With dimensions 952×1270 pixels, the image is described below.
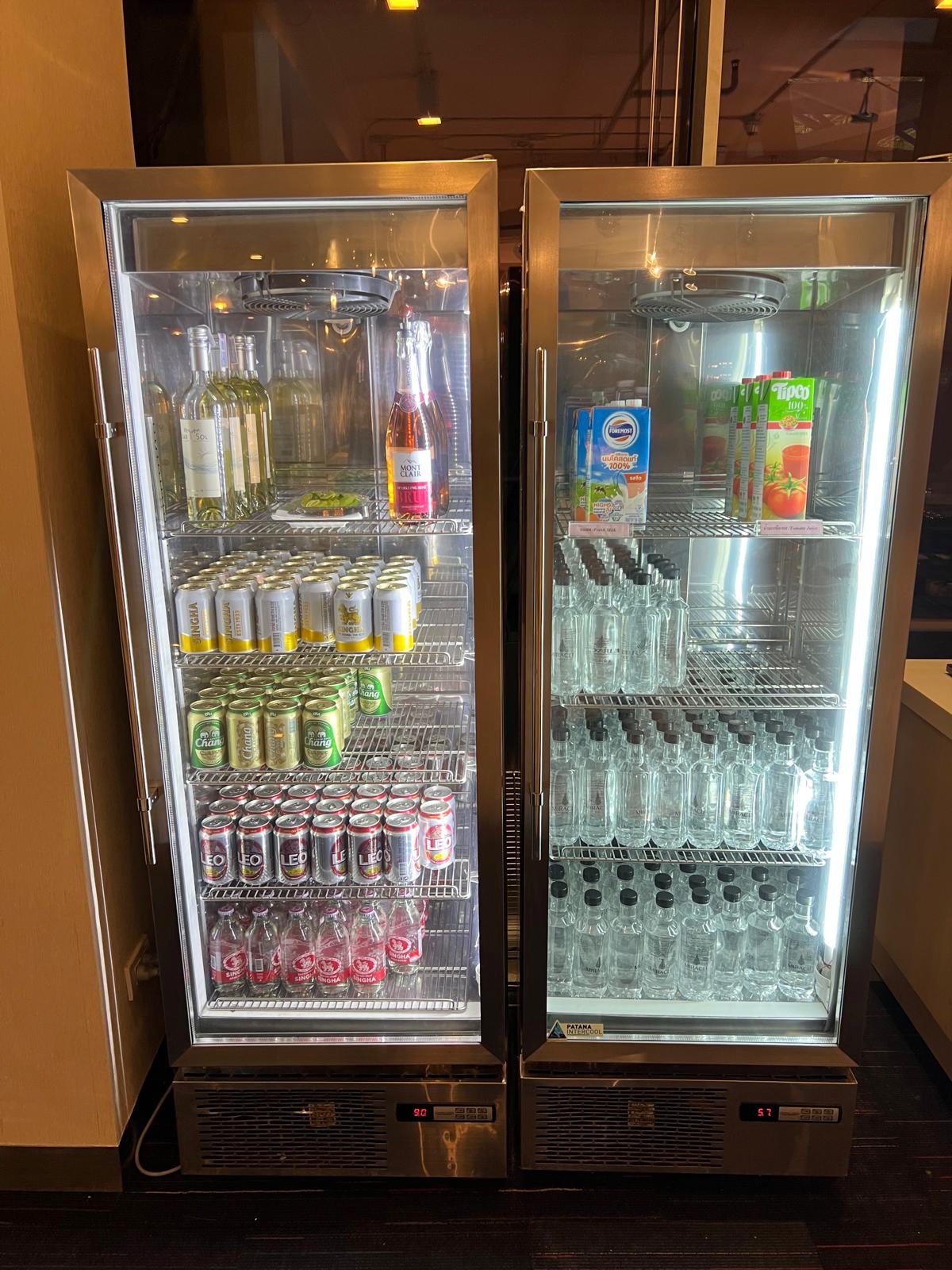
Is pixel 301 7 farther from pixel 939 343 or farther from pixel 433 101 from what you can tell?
pixel 939 343

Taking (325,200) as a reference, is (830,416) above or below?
below

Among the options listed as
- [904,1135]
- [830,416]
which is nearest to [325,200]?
[830,416]

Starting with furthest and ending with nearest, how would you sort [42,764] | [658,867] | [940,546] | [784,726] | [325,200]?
[940,546] < [658,867] < [784,726] < [42,764] < [325,200]

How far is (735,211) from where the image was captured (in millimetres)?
1574

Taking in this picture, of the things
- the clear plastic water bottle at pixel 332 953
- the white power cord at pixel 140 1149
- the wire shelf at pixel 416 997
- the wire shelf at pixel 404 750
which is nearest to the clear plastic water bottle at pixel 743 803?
the wire shelf at pixel 404 750

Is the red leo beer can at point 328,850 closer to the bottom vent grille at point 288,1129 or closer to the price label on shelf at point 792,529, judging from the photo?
the bottom vent grille at point 288,1129

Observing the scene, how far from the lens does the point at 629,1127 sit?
74.7 inches

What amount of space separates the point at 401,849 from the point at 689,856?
0.65 metres

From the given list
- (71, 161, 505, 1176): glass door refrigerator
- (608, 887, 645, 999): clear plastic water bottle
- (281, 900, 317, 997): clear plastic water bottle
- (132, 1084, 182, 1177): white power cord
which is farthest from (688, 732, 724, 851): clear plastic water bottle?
(132, 1084, 182, 1177): white power cord

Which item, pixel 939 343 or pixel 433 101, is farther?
pixel 433 101

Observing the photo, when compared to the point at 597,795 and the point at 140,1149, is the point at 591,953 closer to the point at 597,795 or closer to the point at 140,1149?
the point at 597,795

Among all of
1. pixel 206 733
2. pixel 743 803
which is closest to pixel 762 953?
pixel 743 803

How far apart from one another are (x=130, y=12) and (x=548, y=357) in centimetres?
157

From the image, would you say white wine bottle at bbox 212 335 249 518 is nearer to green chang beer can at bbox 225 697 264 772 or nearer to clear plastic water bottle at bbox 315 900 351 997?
green chang beer can at bbox 225 697 264 772
